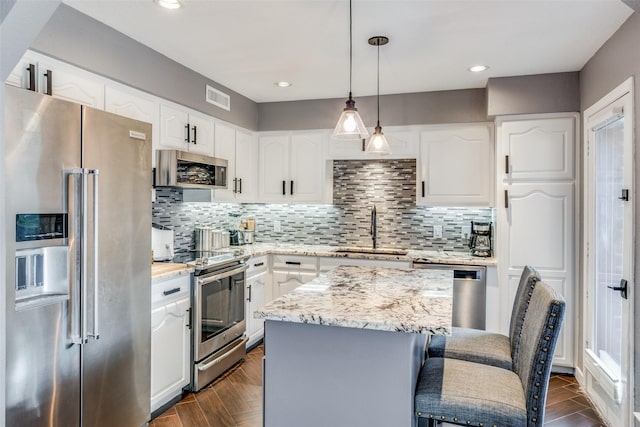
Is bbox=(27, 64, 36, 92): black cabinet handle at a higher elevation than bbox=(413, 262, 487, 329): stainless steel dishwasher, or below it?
higher

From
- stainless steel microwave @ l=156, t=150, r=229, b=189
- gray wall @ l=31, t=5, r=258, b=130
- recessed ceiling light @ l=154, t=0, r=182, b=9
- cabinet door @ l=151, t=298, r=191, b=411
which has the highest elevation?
recessed ceiling light @ l=154, t=0, r=182, b=9

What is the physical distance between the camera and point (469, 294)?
12.4 feet

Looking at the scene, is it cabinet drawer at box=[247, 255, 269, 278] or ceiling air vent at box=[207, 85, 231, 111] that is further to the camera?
cabinet drawer at box=[247, 255, 269, 278]

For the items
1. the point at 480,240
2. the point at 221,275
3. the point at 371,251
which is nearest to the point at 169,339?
the point at 221,275

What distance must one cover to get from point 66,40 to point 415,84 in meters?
2.81

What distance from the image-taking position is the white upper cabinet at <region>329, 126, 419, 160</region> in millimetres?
4234

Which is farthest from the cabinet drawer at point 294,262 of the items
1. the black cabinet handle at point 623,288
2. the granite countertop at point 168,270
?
the black cabinet handle at point 623,288

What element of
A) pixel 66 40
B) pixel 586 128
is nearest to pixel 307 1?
pixel 66 40

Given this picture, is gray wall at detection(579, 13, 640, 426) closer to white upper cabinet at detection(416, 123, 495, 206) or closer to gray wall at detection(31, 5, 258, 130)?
white upper cabinet at detection(416, 123, 495, 206)

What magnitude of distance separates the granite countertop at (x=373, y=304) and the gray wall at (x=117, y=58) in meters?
1.84

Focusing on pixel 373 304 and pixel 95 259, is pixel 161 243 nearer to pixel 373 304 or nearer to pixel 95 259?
pixel 95 259

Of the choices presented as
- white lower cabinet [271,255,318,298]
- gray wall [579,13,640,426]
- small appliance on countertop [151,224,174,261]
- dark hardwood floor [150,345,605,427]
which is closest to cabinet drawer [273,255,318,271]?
white lower cabinet [271,255,318,298]

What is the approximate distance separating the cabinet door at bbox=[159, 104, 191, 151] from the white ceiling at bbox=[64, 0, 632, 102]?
0.41 meters

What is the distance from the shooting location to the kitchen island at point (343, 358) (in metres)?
1.68
